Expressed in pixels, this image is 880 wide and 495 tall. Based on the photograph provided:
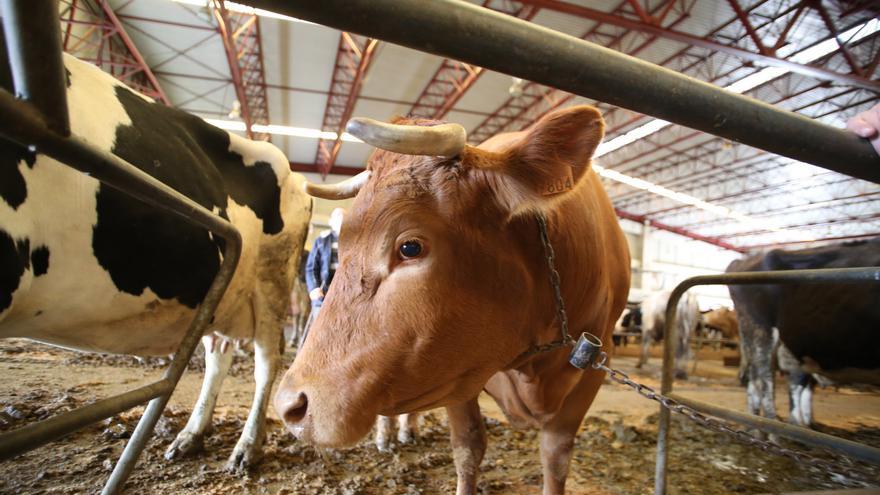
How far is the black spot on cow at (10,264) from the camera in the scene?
1.43 meters

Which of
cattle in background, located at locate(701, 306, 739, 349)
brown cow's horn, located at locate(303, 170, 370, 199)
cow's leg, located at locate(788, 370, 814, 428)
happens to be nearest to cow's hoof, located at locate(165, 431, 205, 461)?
brown cow's horn, located at locate(303, 170, 370, 199)

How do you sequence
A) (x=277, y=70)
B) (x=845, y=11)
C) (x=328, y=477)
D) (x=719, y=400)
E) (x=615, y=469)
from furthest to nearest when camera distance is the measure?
1. (x=277, y=70)
2. (x=845, y=11)
3. (x=719, y=400)
4. (x=615, y=469)
5. (x=328, y=477)

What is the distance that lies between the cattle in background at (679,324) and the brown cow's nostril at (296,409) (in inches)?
406

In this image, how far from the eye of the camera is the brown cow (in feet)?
4.03

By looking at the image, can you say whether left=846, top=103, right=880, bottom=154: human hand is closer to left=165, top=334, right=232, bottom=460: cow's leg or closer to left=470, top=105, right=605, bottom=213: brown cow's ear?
left=470, top=105, right=605, bottom=213: brown cow's ear

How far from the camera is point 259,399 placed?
3.02 metres

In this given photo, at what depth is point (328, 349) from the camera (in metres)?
1.28

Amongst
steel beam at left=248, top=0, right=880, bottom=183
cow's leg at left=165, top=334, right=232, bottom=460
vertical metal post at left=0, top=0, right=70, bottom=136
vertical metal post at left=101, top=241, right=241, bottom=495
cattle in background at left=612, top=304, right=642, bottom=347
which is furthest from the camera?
cattle in background at left=612, top=304, right=642, bottom=347

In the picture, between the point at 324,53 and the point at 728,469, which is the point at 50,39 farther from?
the point at 324,53

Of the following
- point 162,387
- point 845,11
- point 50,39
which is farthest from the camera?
point 845,11

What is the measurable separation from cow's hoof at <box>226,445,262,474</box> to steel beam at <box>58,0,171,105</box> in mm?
8827

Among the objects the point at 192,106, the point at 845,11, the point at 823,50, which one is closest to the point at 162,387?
the point at 845,11

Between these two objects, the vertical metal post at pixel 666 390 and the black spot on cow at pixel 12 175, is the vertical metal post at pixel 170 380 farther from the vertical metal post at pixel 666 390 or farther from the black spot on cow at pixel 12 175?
the vertical metal post at pixel 666 390

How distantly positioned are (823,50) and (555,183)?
42.1 ft
